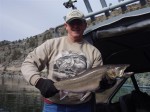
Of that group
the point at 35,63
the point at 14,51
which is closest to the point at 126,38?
the point at 35,63

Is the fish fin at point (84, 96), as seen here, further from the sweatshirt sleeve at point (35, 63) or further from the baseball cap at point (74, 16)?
the baseball cap at point (74, 16)

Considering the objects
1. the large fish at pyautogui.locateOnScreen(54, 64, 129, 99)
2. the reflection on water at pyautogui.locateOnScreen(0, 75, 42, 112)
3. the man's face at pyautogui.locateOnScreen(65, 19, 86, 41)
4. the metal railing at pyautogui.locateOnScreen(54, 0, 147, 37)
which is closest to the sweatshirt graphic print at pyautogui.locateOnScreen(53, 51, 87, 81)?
the large fish at pyautogui.locateOnScreen(54, 64, 129, 99)

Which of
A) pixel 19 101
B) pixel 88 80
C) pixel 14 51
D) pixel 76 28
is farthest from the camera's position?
pixel 14 51

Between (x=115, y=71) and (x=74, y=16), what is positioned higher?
(x=74, y=16)

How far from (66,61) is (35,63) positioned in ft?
1.27

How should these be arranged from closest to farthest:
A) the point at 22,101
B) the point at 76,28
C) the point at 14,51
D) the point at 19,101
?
the point at 76,28 → the point at 19,101 → the point at 22,101 → the point at 14,51

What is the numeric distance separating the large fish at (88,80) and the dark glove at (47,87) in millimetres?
91

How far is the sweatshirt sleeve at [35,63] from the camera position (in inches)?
225

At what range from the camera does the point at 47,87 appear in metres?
5.50

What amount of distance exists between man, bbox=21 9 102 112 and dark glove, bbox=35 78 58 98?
19cm

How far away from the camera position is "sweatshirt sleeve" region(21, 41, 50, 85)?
18.8 ft

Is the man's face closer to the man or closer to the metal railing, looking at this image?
the man

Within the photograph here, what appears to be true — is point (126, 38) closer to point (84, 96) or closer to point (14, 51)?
point (84, 96)

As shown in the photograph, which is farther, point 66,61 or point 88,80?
point 66,61
